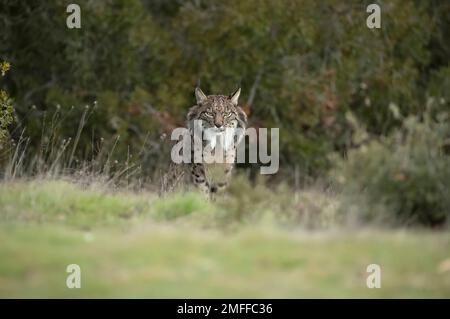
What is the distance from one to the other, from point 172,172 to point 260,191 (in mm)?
4111

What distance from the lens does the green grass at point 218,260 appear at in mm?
7562

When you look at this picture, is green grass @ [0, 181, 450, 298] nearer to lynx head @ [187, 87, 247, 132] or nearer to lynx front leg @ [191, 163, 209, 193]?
lynx front leg @ [191, 163, 209, 193]

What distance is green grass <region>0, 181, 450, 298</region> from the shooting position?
298 inches

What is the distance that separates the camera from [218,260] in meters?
8.09

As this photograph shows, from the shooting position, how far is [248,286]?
760cm

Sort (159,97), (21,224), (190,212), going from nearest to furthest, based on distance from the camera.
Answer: (21,224)
(190,212)
(159,97)

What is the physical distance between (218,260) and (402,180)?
2.79 metres

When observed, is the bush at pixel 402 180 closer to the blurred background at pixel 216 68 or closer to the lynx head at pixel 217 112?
the lynx head at pixel 217 112

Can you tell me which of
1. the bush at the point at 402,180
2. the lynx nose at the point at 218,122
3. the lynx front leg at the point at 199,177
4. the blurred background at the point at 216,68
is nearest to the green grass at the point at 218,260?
the bush at the point at 402,180

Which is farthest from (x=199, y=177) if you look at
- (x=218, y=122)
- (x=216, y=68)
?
(x=216, y=68)

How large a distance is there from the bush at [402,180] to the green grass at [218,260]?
0.61 metres

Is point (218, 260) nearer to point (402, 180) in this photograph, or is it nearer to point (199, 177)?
point (402, 180)

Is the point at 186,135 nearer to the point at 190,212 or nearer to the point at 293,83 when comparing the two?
the point at 190,212
